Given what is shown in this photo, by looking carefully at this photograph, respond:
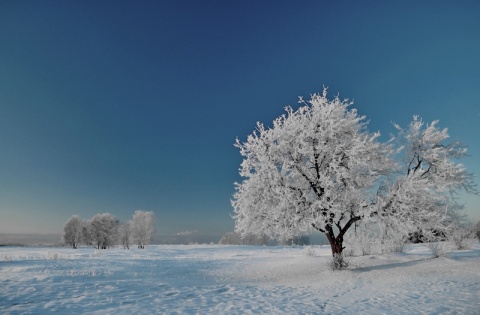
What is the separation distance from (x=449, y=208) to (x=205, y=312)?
738 inches

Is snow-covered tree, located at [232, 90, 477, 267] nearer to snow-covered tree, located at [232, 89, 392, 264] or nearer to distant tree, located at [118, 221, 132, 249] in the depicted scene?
snow-covered tree, located at [232, 89, 392, 264]

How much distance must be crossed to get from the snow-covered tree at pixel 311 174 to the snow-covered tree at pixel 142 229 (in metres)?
56.5

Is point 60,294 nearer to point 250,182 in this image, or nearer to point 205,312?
point 205,312

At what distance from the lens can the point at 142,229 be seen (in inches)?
2704

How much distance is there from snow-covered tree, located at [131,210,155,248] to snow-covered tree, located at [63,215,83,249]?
1296cm

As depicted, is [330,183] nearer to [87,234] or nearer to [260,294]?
[260,294]

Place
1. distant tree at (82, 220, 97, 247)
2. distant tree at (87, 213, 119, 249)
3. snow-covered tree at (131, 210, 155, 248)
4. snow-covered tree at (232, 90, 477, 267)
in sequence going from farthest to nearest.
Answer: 1. snow-covered tree at (131, 210, 155, 248)
2. distant tree at (82, 220, 97, 247)
3. distant tree at (87, 213, 119, 249)
4. snow-covered tree at (232, 90, 477, 267)

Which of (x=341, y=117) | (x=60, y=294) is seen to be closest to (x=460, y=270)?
(x=341, y=117)

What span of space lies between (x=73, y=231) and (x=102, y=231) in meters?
10.4

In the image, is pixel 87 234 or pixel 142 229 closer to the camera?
pixel 87 234

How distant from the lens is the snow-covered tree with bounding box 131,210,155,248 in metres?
68.1

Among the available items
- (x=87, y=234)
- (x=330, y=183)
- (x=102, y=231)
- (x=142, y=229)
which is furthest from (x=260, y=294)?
Result: (x=87, y=234)

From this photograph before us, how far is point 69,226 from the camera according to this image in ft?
235

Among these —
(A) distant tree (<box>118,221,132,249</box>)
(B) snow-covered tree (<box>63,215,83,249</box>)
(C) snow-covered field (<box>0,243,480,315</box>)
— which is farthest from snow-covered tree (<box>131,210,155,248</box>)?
(C) snow-covered field (<box>0,243,480,315</box>)
